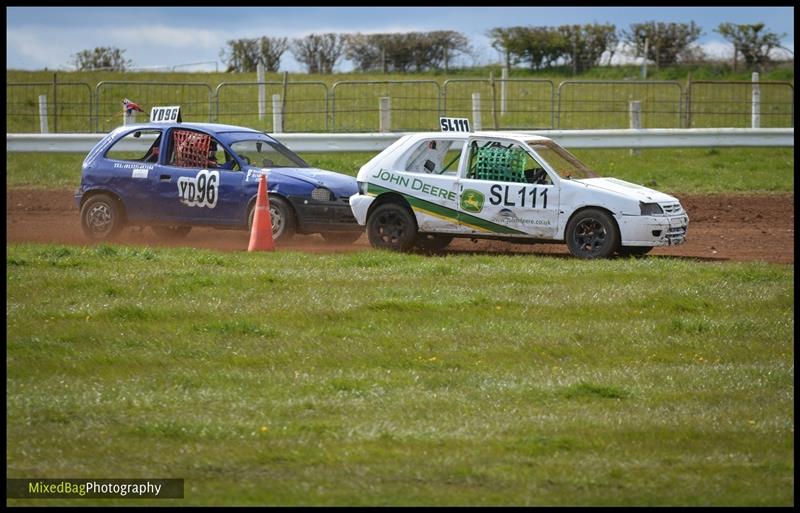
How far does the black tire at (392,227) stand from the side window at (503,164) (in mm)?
878

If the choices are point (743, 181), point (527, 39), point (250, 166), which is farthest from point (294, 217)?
point (527, 39)

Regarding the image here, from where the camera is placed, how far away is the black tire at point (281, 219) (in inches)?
604

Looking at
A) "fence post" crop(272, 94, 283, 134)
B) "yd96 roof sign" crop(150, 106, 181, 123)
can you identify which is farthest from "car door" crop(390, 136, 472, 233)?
"fence post" crop(272, 94, 283, 134)

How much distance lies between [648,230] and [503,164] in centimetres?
180

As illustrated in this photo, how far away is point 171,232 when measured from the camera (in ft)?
55.9

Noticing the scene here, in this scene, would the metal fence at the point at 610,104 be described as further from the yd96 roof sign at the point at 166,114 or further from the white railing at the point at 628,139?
the yd96 roof sign at the point at 166,114

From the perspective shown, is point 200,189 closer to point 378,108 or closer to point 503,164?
point 503,164

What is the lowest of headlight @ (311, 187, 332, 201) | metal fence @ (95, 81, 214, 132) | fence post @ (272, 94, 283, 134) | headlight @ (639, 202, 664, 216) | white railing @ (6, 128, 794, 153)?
headlight @ (639, 202, 664, 216)

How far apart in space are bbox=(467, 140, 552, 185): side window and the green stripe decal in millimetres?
461

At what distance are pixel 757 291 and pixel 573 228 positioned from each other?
2657mm

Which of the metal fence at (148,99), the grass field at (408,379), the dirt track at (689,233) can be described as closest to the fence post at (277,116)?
the metal fence at (148,99)

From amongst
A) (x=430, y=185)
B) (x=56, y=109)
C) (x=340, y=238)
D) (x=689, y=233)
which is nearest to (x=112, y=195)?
(x=340, y=238)

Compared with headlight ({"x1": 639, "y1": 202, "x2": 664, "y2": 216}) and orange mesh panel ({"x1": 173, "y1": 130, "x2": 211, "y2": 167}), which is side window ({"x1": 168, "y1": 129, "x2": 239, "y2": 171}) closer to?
orange mesh panel ({"x1": 173, "y1": 130, "x2": 211, "y2": 167})

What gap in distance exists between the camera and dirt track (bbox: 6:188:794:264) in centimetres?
1532
